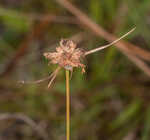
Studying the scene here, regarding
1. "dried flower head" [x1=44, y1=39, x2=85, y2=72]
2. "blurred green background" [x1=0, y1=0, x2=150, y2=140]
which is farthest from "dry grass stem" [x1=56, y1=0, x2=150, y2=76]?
"dried flower head" [x1=44, y1=39, x2=85, y2=72]

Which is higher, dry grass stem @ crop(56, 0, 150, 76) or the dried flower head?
dry grass stem @ crop(56, 0, 150, 76)

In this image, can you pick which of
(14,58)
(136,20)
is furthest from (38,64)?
(136,20)

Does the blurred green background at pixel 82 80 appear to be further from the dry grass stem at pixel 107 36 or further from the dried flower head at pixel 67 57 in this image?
the dried flower head at pixel 67 57

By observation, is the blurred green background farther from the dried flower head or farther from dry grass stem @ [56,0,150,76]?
the dried flower head

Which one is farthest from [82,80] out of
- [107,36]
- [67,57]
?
[67,57]

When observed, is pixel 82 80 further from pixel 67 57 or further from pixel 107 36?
pixel 67 57

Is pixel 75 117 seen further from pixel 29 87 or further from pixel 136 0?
pixel 136 0

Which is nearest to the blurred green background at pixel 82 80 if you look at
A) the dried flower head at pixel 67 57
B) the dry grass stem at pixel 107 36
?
the dry grass stem at pixel 107 36
